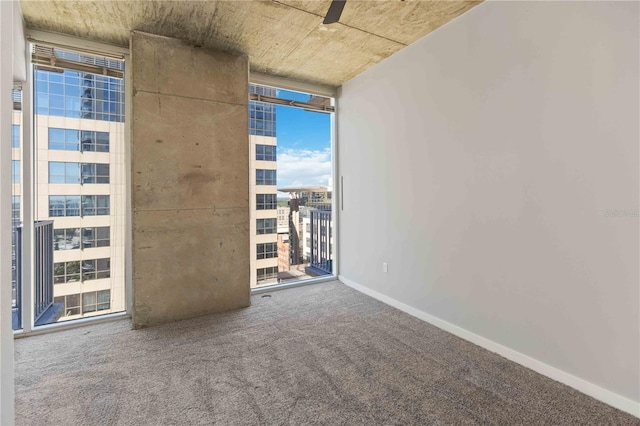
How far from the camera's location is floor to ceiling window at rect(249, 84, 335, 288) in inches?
152

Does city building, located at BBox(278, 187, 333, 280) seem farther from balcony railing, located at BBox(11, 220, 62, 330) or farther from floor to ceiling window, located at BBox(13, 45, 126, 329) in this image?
balcony railing, located at BBox(11, 220, 62, 330)

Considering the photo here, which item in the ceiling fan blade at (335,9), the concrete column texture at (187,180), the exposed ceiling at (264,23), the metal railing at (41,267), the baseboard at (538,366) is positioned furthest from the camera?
the concrete column texture at (187,180)

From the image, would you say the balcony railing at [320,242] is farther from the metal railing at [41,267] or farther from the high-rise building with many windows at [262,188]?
the metal railing at [41,267]

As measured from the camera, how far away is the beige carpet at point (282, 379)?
1732mm

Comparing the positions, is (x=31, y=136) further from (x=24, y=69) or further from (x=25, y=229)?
(x=25, y=229)

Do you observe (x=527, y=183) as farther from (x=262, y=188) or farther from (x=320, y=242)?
(x=320, y=242)

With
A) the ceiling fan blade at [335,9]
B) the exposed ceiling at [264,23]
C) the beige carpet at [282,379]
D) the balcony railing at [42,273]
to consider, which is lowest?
the beige carpet at [282,379]

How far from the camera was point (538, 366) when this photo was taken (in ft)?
7.03

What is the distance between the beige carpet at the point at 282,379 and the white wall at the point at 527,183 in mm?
310

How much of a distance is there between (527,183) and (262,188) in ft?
9.34

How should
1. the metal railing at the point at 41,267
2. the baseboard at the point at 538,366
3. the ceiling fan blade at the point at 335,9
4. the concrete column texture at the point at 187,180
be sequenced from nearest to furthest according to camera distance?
the ceiling fan blade at the point at 335,9 < the baseboard at the point at 538,366 < the metal railing at the point at 41,267 < the concrete column texture at the point at 187,180

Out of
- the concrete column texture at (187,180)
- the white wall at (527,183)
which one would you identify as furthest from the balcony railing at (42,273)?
the white wall at (527,183)

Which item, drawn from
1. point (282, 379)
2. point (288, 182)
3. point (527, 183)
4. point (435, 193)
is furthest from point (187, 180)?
point (527, 183)

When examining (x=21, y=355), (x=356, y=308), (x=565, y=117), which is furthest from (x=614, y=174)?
(x=21, y=355)
